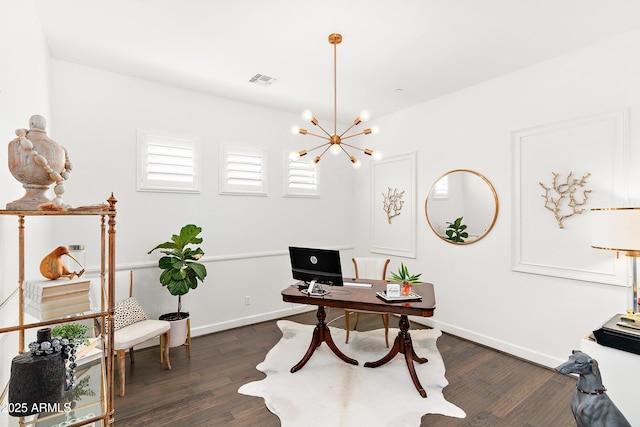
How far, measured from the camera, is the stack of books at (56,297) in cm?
121

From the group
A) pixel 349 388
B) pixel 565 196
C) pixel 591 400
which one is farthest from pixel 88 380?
pixel 565 196

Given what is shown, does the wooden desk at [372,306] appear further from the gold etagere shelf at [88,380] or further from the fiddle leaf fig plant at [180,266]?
the gold etagere shelf at [88,380]

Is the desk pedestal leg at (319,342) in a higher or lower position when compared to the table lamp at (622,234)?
lower

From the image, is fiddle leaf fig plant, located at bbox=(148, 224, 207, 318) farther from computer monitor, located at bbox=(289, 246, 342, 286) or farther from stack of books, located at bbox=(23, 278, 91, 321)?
stack of books, located at bbox=(23, 278, 91, 321)

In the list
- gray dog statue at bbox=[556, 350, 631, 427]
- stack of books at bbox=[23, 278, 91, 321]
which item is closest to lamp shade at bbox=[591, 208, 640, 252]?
gray dog statue at bbox=[556, 350, 631, 427]

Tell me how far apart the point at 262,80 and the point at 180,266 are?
219 cm

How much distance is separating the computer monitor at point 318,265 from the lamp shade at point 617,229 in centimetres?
193

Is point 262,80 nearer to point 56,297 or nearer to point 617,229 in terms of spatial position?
point 56,297

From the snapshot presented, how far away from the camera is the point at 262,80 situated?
3.56 meters

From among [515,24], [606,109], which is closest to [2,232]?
[515,24]

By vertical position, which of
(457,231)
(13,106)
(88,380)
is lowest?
(88,380)

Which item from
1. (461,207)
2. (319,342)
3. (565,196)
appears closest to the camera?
(565,196)

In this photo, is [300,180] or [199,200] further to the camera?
[300,180]

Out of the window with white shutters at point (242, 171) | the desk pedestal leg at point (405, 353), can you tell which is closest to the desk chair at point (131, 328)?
the window with white shutters at point (242, 171)
